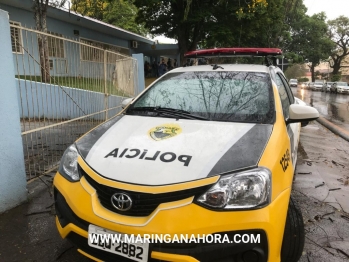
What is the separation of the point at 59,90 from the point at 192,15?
9.30 m

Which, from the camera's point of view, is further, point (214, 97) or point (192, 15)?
point (192, 15)

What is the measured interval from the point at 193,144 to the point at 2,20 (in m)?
2.33

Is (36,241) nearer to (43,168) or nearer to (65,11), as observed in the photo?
(43,168)

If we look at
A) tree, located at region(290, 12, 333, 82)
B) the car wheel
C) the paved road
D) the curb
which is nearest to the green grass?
the car wheel

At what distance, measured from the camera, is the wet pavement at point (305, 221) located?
8.14 ft

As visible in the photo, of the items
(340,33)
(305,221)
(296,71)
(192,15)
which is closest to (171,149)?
(305,221)

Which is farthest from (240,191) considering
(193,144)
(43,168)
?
(43,168)

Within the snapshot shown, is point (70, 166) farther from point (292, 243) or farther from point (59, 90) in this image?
point (59, 90)

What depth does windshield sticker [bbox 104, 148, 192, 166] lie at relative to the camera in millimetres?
1915

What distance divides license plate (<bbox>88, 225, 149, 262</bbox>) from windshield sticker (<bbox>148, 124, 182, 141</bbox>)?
2.46ft

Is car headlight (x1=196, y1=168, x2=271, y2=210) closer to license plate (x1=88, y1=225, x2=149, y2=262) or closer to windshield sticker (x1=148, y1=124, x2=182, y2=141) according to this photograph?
license plate (x1=88, y1=225, x2=149, y2=262)

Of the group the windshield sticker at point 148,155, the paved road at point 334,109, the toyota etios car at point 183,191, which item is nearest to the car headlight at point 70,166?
the toyota etios car at point 183,191

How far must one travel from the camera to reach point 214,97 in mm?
2832

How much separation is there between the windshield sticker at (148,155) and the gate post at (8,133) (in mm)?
1562
